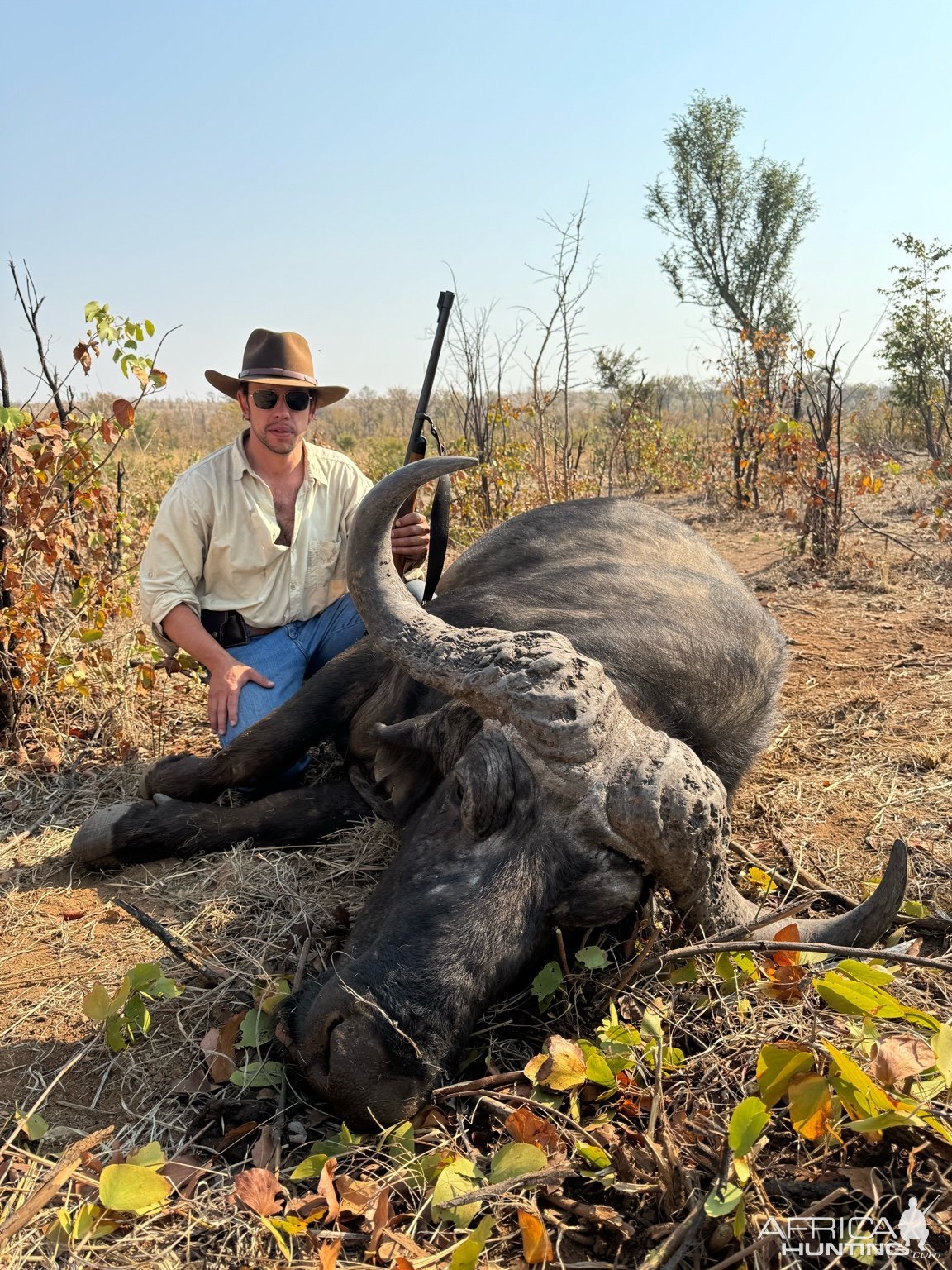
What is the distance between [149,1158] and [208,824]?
1.42 meters

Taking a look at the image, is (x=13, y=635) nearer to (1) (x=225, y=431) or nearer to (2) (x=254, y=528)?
(2) (x=254, y=528)

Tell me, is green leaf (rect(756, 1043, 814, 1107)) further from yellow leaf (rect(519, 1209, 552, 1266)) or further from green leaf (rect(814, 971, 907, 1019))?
yellow leaf (rect(519, 1209, 552, 1266))

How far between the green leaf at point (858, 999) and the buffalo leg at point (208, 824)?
1.81 m

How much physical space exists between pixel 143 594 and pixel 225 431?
22.1m

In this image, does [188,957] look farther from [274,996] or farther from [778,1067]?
[778,1067]

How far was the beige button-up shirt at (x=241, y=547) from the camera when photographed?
3.78 meters

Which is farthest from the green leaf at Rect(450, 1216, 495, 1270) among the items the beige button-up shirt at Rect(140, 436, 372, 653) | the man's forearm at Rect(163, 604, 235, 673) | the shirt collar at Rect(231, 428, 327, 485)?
the shirt collar at Rect(231, 428, 327, 485)

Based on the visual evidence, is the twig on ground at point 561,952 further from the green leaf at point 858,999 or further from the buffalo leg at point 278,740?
the buffalo leg at point 278,740

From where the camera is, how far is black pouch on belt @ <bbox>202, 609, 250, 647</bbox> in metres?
3.96

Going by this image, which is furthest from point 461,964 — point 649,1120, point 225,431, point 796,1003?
point 225,431

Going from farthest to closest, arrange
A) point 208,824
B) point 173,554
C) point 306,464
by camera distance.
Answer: point 306,464 → point 173,554 → point 208,824

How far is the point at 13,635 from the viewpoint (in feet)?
12.9

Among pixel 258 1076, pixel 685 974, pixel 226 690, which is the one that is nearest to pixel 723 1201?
pixel 685 974

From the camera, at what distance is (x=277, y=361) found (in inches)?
149
